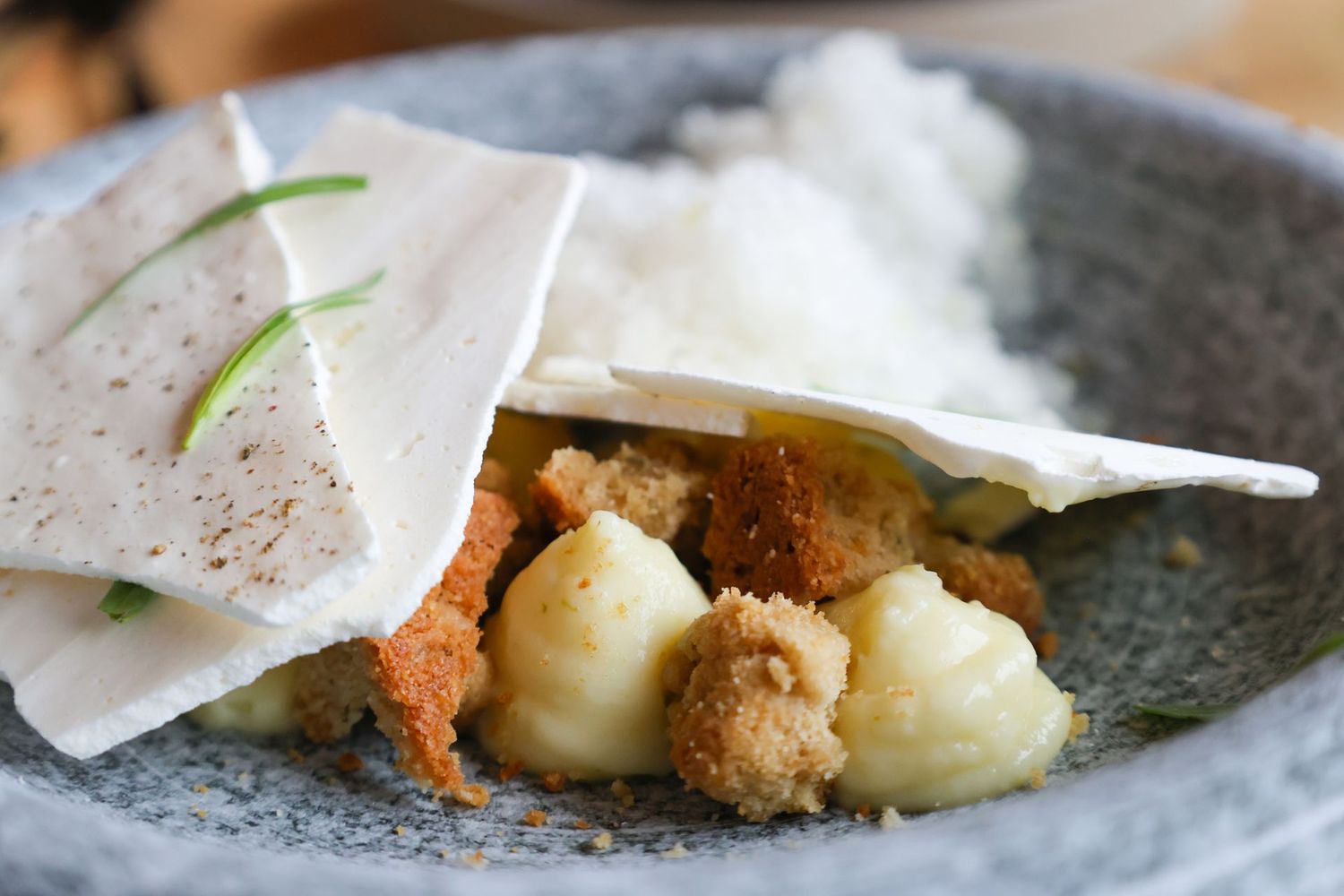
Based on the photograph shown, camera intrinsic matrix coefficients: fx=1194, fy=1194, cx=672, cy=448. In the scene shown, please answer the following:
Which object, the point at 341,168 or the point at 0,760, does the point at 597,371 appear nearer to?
the point at 341,168

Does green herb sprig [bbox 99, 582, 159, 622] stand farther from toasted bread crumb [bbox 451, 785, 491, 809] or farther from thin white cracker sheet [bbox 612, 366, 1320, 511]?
thin white cracker sheet [bbox 612, 366, 1320, 511]

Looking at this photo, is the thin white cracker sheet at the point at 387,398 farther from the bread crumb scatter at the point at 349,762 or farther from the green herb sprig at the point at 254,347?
the bread crumb scatter at the point at 349,762

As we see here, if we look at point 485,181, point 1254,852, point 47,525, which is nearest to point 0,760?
point 47,525

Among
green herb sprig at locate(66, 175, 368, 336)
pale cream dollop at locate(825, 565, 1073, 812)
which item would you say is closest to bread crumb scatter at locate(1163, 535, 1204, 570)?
pale cream dollop at locate(825, 565, 1073, 812)

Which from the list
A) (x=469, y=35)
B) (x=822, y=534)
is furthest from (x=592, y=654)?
(x=469, y=35)

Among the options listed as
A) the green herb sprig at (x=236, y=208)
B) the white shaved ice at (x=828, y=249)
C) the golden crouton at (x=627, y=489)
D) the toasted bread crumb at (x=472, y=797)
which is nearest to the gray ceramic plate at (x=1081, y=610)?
the toasted bread crumb at (x=472, y=797)

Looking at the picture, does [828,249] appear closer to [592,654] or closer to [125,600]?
[592,654]
